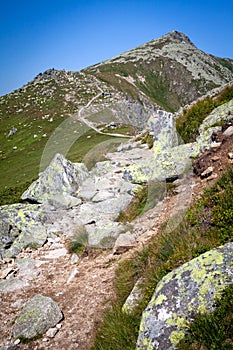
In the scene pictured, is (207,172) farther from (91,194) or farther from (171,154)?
(91,194)

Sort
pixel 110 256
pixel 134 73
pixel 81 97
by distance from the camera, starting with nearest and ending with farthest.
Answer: pixel 110 256, pixel 81 97, pixel 134 73

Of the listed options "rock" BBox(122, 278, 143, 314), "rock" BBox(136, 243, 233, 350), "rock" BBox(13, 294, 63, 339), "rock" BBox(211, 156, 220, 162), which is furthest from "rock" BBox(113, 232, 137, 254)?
"rock" BBox(136, 243, 233, 350)

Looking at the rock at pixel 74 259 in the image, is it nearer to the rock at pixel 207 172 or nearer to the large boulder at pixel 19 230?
the large boulder at pixel 19 230

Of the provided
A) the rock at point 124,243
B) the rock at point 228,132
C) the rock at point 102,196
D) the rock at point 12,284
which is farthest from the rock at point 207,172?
the rock at point 12,284

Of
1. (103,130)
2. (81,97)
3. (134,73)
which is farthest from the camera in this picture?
(134,73)

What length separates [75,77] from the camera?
5458 inches

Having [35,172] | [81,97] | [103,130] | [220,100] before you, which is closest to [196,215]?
[220,100]

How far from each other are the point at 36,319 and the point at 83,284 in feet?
6.13

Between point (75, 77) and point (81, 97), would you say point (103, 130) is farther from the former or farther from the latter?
point (75, 77)

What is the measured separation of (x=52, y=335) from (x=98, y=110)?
8866 centimetres

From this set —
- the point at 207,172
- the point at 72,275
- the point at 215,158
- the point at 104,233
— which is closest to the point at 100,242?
the point at 104,233

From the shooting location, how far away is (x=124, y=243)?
9.58 m

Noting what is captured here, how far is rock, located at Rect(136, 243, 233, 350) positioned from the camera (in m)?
4.40

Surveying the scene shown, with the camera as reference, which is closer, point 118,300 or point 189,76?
point 118,300
